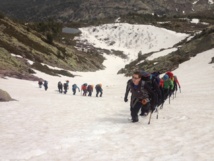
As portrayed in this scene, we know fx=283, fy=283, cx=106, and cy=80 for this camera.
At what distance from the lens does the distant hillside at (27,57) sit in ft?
168

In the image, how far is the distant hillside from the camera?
2015 inches

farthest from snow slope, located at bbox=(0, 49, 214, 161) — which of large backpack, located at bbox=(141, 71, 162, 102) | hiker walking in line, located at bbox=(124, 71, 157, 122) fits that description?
large backpack, located at bbox=(141, 71, 162, 102)

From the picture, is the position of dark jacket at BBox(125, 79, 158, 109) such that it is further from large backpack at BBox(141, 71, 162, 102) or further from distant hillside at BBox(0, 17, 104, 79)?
distant hillside at BBox(0, 17, 104, 79)

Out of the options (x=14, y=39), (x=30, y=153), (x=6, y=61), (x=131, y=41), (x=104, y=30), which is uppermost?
(x=104, y=30)

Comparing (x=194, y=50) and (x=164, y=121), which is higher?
(x=194, y=50)

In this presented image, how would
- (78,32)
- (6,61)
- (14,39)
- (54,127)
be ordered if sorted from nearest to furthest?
(54,127) → (6,61) → (14,39) → (78,32)

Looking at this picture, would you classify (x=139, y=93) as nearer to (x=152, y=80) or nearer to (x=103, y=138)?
(x=152, y=80)

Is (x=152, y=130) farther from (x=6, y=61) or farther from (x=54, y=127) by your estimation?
(x=6, y=61)

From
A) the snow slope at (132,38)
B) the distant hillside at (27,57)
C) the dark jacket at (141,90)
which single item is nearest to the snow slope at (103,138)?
the dark jacket at (141,90)

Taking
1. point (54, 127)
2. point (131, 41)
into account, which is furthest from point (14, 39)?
point (131, 41)

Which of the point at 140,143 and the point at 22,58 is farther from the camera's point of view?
the point at 22,58

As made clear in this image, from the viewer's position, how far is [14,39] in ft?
238

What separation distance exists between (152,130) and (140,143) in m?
2.04

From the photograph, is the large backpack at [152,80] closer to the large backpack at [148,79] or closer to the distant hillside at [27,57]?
the large backpack at [148,79]
